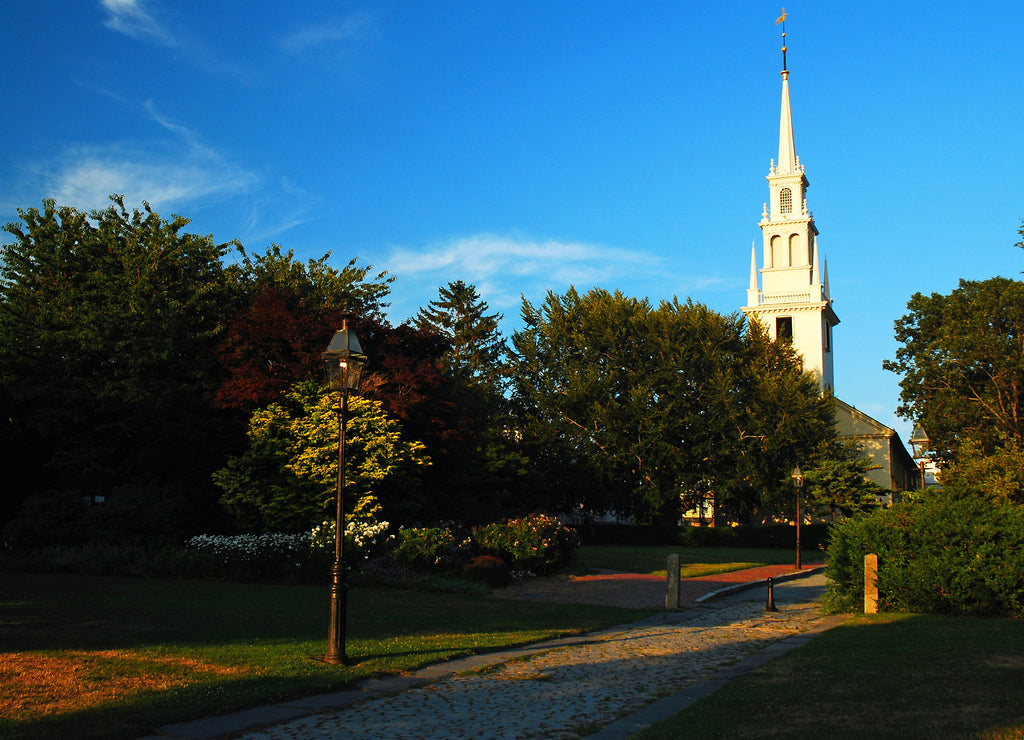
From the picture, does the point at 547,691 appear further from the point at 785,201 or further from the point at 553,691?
the point at 785,201

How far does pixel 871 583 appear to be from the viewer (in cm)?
1523

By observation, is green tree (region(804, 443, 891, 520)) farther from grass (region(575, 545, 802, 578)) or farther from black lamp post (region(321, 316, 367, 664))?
black lamp post (region(321, 316, 367, 664))

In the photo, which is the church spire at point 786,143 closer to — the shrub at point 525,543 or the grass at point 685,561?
the grass at point 685,561

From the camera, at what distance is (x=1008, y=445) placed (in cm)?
3784

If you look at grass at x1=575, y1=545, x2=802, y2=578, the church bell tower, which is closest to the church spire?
the church bell tower

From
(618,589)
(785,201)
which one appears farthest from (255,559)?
(785,201)

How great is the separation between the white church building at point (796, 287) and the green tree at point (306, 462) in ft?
128

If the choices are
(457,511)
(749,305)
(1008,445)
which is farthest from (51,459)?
(749,305)

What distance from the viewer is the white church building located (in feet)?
182

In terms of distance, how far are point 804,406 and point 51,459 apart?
36.2 m

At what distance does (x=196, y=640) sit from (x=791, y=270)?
174 ft

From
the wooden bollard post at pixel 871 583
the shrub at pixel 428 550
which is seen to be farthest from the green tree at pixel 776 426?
the wooden bollard post at pixel 871 583

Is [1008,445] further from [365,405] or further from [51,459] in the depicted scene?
[51,459]

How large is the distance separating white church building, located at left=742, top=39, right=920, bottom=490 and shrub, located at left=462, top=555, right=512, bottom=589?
39220 mm
